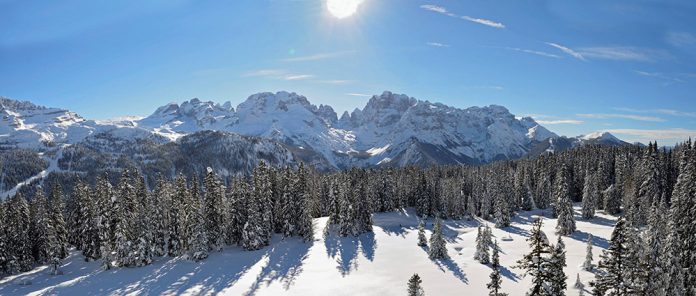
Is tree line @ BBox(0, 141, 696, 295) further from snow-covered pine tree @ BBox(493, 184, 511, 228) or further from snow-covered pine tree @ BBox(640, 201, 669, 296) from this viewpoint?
snow-covered pine tree @ BBox(493, 184, 511, 228)

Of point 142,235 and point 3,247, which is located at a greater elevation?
point 142,235

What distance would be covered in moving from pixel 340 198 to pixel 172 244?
1413 inches

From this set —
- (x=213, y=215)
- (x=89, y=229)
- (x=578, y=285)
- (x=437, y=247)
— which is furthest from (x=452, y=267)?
(x=89, y=229)

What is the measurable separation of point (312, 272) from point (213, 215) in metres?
23.2

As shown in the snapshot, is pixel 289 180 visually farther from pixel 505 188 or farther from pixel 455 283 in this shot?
pixel 505 188

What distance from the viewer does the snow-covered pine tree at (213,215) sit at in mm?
75938

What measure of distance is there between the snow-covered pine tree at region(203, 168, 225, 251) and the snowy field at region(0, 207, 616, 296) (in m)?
2.39

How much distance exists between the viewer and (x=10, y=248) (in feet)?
220

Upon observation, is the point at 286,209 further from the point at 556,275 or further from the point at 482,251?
the point at 556,275

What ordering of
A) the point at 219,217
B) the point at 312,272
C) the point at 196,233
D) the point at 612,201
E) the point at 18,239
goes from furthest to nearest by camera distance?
the point at 612,201
the point at 219,217
the point at 196,233
the point at 18,239
the point at 312,272

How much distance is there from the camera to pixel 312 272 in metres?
65.9

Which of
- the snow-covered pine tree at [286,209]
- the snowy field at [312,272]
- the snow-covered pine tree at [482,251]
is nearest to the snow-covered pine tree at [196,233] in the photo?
the snowy field at [312,272]

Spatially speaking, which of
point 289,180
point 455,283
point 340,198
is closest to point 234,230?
point 289,180

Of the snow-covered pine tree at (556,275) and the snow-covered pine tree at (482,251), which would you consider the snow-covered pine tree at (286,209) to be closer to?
the snow-covered pine tree at (482,251)
